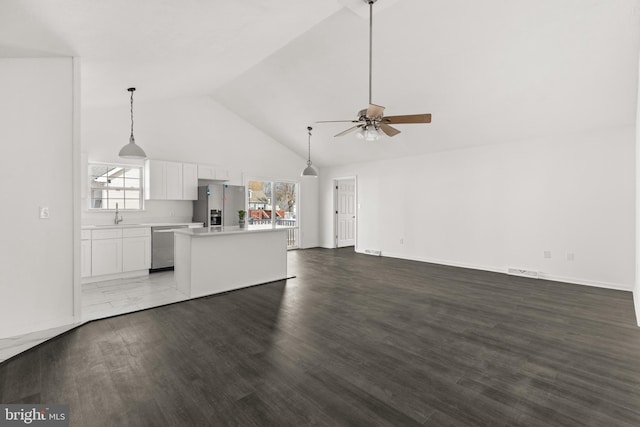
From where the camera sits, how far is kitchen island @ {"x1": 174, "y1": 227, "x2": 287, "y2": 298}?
422cm

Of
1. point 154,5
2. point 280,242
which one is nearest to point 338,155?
point 280,242

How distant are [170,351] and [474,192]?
586 centimetres

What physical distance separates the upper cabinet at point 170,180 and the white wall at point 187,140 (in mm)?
354

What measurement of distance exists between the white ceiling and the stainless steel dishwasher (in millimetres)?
2325

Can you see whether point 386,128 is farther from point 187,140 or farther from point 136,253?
point 187,140

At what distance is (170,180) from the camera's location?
240 inches

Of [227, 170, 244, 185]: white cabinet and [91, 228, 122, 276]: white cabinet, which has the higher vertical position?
[227, 170, 244, 185]: white cabinet

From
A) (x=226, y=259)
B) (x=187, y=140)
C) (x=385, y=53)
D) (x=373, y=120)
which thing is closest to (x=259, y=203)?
(x=187, y=140)

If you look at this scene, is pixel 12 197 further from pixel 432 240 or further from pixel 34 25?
pixel 432 240

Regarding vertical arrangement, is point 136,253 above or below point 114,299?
above

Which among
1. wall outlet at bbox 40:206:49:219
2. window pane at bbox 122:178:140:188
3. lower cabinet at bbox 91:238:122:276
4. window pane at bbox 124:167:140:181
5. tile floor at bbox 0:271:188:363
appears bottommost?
tile floor at bbox 0:271:188:363

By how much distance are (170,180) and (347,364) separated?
16.9ft

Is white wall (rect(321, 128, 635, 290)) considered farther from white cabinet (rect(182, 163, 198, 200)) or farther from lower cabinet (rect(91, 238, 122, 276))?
lower cabinet (rect(91, 238, 122, 276))

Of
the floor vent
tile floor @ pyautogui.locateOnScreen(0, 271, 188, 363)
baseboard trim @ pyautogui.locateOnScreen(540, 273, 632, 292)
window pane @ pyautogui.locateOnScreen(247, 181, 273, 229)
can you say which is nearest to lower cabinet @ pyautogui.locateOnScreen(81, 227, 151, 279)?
tile floor @ pyautogui.locateOnScreen(0, 271, 188, 363)
